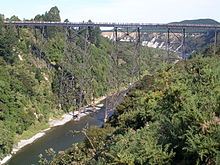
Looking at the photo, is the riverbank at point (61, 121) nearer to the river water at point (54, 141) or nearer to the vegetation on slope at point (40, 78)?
the river water at point (54, 141)

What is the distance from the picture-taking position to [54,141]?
80.5ft

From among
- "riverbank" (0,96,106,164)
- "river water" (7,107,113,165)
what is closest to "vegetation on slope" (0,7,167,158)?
"riverbank" (0,96,106,164)

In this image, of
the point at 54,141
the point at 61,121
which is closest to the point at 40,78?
the point at 61,121

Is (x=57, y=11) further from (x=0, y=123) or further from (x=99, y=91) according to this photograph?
(x=0, y=123)

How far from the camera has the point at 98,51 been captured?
155 ft

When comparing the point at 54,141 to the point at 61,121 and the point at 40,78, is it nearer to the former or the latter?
the point at 61,121

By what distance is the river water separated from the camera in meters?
20.8

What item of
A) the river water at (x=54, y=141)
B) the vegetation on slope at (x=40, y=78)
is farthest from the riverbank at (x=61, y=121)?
the vegetation on slope at (x=40, y=78)

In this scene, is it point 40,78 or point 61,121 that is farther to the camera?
point 40,78

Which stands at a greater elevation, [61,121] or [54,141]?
[54,141]

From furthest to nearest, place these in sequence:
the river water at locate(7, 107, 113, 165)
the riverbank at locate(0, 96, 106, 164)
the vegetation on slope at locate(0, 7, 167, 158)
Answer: the vegetation on slope at locate(0, 7, 167, 158) → the riverbank at locate(0, 96, 106, 164) → the river water at locate(7, 107, 113, 165)

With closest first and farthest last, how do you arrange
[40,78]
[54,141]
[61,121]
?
[54,141], [61,121], [40,78]

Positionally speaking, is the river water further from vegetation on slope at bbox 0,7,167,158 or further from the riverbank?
vegetation on slope at bbox 0,7,167,158

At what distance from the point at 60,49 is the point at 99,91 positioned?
700cm
